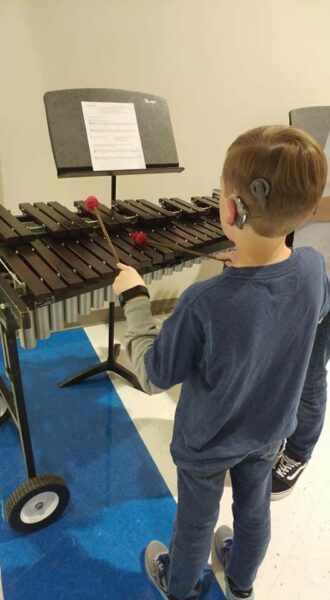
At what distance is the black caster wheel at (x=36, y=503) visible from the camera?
1.38 metres

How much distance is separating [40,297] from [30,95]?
1.37 meters

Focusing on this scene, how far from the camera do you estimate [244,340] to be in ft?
2.54

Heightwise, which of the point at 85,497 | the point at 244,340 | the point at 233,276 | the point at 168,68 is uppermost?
the point at 168,68

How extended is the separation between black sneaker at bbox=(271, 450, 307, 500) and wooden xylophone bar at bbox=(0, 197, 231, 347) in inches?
36.2

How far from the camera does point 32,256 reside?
1268 mm

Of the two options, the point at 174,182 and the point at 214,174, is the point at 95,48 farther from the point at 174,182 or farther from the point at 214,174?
the point at 214,174

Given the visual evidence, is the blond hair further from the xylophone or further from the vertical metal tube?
the vertical metal tube

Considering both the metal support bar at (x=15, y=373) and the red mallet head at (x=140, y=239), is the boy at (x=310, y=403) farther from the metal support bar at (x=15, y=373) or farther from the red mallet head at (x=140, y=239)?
the metal support bar at (x=15, y=373)

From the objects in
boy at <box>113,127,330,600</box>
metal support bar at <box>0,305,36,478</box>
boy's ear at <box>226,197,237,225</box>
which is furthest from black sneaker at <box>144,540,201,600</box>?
boy's ear at <box>226,197,237,225</box>

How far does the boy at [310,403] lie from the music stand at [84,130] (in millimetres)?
667

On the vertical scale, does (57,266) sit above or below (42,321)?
above

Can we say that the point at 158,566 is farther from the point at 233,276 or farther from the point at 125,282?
the point at 233,276

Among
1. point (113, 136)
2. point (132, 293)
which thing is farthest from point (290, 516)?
point (113, 136)

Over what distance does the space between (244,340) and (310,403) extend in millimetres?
920
